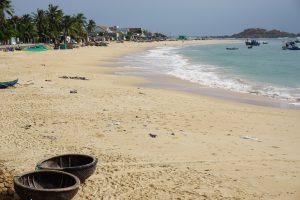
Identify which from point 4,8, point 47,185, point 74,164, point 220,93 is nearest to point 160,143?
point 74,164

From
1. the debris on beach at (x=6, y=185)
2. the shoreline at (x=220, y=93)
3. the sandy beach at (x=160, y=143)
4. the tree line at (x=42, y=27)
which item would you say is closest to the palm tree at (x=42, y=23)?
the tree line at (x=42, y=27)

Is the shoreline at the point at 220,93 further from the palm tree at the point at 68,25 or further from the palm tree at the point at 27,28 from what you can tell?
the palm tree at the point at 68,25

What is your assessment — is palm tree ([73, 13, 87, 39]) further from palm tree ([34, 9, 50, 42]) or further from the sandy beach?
the sandy beach

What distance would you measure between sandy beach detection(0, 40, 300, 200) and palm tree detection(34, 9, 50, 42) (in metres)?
64.9

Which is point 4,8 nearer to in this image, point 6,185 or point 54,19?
point 54,19

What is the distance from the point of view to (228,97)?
18.5 metres

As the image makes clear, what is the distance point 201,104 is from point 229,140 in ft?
18.6

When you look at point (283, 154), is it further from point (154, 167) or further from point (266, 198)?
point (154, 167)

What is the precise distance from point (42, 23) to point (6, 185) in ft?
248

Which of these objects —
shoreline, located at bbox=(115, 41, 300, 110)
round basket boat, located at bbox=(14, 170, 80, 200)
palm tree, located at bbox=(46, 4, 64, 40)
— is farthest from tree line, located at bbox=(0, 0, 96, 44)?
round basket boat, located at bbox=(14, 170, 80, 200)

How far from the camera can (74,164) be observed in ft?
23.6

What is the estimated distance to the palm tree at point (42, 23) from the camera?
251 ft

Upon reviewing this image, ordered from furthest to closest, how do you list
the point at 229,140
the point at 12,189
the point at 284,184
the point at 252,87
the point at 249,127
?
1. the point at 252,87
2. the point at 249,127
3. the point at 229,140
4. the point at 284,184
5. the point at 12,189

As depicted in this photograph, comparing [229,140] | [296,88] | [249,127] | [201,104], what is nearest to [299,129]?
[249,127]
